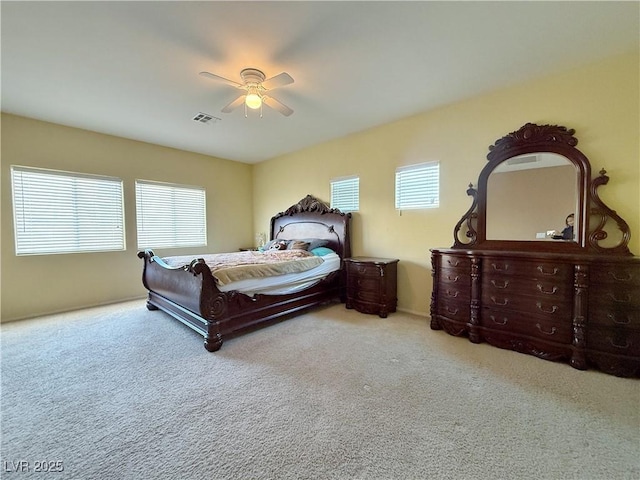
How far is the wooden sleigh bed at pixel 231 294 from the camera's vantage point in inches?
101

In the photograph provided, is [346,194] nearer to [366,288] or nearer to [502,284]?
[366,288]

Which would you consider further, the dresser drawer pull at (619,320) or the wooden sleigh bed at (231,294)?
the wooden sleigh bed at (231,294)

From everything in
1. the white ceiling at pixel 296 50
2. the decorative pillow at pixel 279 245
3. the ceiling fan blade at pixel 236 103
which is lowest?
the decorative pillow at pixel 279 245

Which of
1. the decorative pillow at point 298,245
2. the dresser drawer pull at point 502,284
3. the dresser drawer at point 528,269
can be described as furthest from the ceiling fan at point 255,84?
the dresser drawer pull at point 502,284

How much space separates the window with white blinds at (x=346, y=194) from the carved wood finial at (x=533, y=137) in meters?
1.87

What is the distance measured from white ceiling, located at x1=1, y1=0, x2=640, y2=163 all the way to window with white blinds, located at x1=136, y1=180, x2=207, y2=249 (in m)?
1.46

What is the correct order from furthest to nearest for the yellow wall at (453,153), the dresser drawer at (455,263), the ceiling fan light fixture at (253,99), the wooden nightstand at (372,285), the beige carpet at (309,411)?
the wooden nightstand at (372,285) < the dresser drawer at (455,263) < the ceiling fan light fixture at (253,99) < the yellow wall at (453,153) < the beige carpet at (309,411)

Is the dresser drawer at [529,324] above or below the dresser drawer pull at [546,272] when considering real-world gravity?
below

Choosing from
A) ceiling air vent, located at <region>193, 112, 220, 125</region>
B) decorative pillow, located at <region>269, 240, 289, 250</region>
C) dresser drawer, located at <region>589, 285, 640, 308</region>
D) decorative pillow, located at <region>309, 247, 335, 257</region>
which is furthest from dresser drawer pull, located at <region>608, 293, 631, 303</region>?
ceiling air vent, located at <region>193, 112, 220, 125</region>

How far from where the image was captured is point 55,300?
12.2ft

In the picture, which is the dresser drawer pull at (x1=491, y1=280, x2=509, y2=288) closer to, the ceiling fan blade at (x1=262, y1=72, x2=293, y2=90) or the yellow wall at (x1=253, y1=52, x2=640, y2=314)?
the yellow wall at (x1=253, y1=52, x2=640, y2=314)

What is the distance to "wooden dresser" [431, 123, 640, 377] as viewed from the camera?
212 cm

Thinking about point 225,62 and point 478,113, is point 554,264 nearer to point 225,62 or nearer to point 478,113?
point 478,113

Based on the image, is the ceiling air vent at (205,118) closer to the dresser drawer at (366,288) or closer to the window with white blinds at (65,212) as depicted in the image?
the window with white blinds at (65,212)
